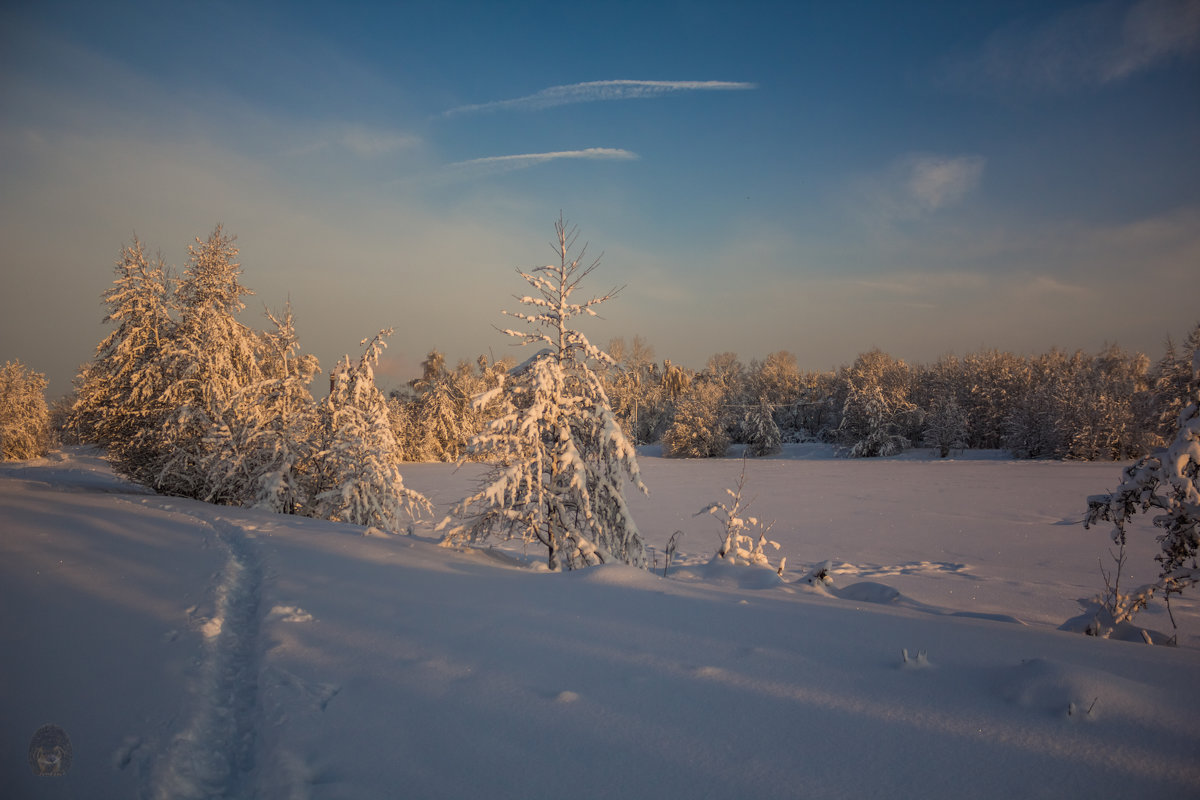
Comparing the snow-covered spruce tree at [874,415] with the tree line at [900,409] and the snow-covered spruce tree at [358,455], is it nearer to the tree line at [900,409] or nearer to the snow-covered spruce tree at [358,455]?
the tree line at [900,409]

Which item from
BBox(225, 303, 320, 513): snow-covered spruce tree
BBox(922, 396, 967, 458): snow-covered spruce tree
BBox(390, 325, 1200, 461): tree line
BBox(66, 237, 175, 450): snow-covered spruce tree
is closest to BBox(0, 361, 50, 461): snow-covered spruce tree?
BBox(390, 325, 1200, 461): tree line

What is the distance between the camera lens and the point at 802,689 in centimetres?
332

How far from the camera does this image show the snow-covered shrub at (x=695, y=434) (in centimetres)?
5712

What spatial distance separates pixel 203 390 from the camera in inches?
639

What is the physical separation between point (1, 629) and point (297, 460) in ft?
35.6

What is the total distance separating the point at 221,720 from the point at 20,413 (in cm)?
5352

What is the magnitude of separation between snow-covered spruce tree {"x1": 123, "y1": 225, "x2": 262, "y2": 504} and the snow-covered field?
9.08 meters

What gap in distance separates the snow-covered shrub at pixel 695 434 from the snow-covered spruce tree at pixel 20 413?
172ft

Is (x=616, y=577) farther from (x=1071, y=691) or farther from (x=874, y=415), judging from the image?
(x=874, y=415)

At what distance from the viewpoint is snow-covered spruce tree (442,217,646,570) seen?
7.81 metres

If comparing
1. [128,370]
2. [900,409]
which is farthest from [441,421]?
[900,409]

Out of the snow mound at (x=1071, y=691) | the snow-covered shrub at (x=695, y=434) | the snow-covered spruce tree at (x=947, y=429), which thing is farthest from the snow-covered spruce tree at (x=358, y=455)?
the snow-covered spruce tree at (x=947, y=429)

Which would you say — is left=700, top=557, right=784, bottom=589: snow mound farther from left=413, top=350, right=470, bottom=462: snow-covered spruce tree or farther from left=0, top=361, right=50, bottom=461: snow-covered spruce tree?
left=0, top=361, right=50, bottom=461: snow-covered spruce tree

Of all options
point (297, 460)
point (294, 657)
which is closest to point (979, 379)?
point (297, 460)
